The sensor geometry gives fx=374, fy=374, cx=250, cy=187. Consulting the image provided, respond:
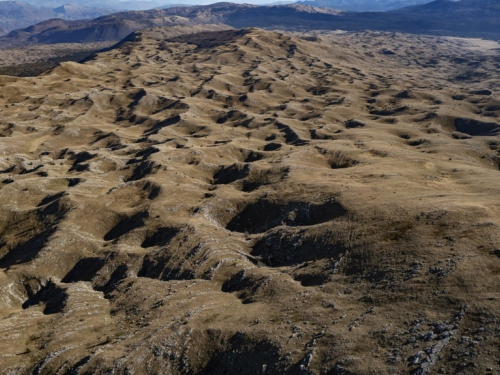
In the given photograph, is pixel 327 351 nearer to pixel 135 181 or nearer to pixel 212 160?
pixel 135 181

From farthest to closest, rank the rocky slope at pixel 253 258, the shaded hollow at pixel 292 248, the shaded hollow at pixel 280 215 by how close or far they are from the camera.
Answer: the shaded hollow at pixel 280 215 < the shaded hollow at pixel 292 248 < the rocky slope at pixel 253 258

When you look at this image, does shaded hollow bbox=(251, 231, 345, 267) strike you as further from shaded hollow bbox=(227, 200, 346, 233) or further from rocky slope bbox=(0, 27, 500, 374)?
shaded hollow bbox=(227, 200, 346, 233)

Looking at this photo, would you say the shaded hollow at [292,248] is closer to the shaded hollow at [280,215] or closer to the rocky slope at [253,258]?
the rocky slope at [253,258]

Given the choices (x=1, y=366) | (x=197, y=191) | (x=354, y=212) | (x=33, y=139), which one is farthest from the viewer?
(x=33, y=139)

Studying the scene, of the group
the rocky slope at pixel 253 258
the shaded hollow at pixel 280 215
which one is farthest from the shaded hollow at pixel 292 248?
the shaded hollow at pixel 280 215

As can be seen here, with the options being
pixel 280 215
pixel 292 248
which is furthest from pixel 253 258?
pixel 280 215

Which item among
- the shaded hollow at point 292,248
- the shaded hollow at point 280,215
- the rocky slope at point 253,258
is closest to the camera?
the rocky slope at point 253,258

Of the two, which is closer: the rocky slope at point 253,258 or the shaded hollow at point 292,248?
the rocky slope at point 253,258

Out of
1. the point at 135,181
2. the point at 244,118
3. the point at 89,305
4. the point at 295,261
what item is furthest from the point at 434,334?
the point at 244,118

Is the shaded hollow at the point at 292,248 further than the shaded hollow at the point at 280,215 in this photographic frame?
No

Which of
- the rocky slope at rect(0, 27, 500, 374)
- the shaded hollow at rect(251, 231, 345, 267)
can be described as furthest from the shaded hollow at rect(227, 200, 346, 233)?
the shaded hollow at rect(251, 231, 345, 267)

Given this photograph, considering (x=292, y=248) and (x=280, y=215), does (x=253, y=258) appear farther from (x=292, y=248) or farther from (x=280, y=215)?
(x=280, y=215)
